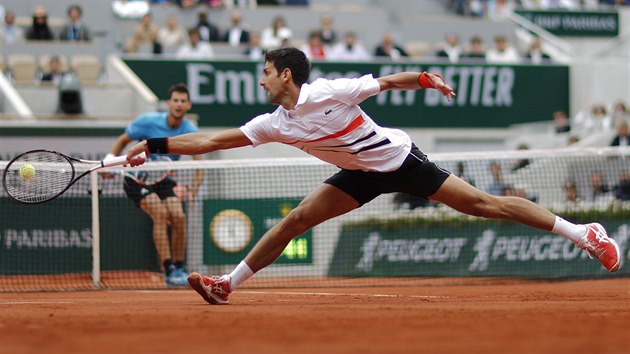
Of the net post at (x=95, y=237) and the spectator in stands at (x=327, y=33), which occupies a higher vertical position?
the spectator in stands at (x=327, y=33)

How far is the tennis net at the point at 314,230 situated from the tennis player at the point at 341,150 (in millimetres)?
4452

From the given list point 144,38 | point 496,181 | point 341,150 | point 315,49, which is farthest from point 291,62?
point 144,38

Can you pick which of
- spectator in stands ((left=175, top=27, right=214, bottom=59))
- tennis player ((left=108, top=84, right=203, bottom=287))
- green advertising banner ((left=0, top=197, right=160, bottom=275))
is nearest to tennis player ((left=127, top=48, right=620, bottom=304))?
tennis player ((left=108, top=84, right=203, bottom=287))

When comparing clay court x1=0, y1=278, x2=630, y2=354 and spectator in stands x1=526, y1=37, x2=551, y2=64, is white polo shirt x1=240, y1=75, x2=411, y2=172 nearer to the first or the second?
clay court x1=0, y1=278, x2=630, y2=354

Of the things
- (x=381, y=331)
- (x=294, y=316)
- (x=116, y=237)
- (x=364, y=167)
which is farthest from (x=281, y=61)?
(x=116, y=237)

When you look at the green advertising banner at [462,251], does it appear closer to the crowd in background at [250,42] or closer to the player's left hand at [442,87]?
the crowd in background at [250,42]

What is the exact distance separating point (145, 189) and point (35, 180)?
3.41 m

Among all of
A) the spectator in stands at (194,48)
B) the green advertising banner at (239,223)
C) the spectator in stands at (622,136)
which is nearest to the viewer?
the green advertising banner at (239,223)

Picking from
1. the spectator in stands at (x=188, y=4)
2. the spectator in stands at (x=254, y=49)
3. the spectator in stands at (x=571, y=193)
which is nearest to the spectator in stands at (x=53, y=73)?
the spectator in stands at (x=254, y=49)

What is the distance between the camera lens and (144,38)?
2097 centimetres

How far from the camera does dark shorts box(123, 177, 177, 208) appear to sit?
40.4 feet

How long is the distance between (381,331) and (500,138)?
1622 cm

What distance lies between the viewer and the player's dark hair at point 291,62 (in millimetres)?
8117

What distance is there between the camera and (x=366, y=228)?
47.1 feet
